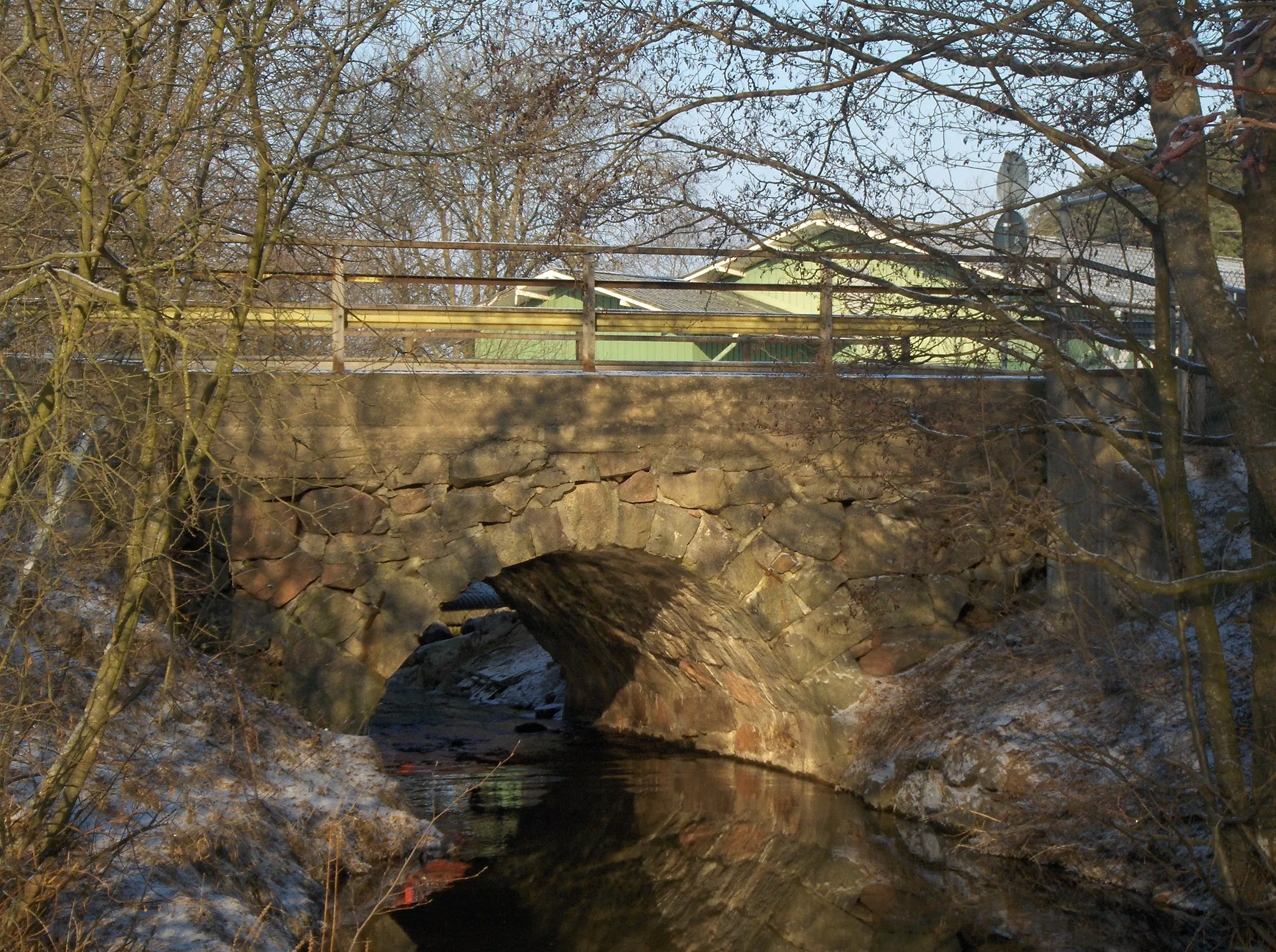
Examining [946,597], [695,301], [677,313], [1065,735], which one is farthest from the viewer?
[695,301]

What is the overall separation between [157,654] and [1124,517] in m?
5.87

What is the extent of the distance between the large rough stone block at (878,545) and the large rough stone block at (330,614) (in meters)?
3.31

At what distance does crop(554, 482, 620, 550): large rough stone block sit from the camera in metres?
8.31

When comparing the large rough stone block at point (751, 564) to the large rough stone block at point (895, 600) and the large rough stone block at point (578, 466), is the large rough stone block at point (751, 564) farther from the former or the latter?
the large rough stone block at point (578, 466)

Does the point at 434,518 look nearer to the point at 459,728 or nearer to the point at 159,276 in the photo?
the point at 159,276

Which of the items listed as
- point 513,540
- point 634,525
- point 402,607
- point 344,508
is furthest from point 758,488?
point 344,508

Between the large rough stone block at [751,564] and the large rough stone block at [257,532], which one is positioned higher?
the large rough stone block at [257,532]

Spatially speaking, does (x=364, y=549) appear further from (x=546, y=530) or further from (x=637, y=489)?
(x=637, y=489)

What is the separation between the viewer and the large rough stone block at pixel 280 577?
7.77m

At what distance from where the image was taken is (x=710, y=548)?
8.63 metres

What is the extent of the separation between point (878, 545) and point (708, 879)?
271cm

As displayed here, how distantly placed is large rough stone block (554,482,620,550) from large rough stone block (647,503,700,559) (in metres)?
0.27

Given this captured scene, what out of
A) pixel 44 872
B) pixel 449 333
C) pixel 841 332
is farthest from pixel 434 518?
pixel 44 872

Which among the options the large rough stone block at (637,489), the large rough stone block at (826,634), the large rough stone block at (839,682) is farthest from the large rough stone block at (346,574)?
the large rough stone block at (839,682)
